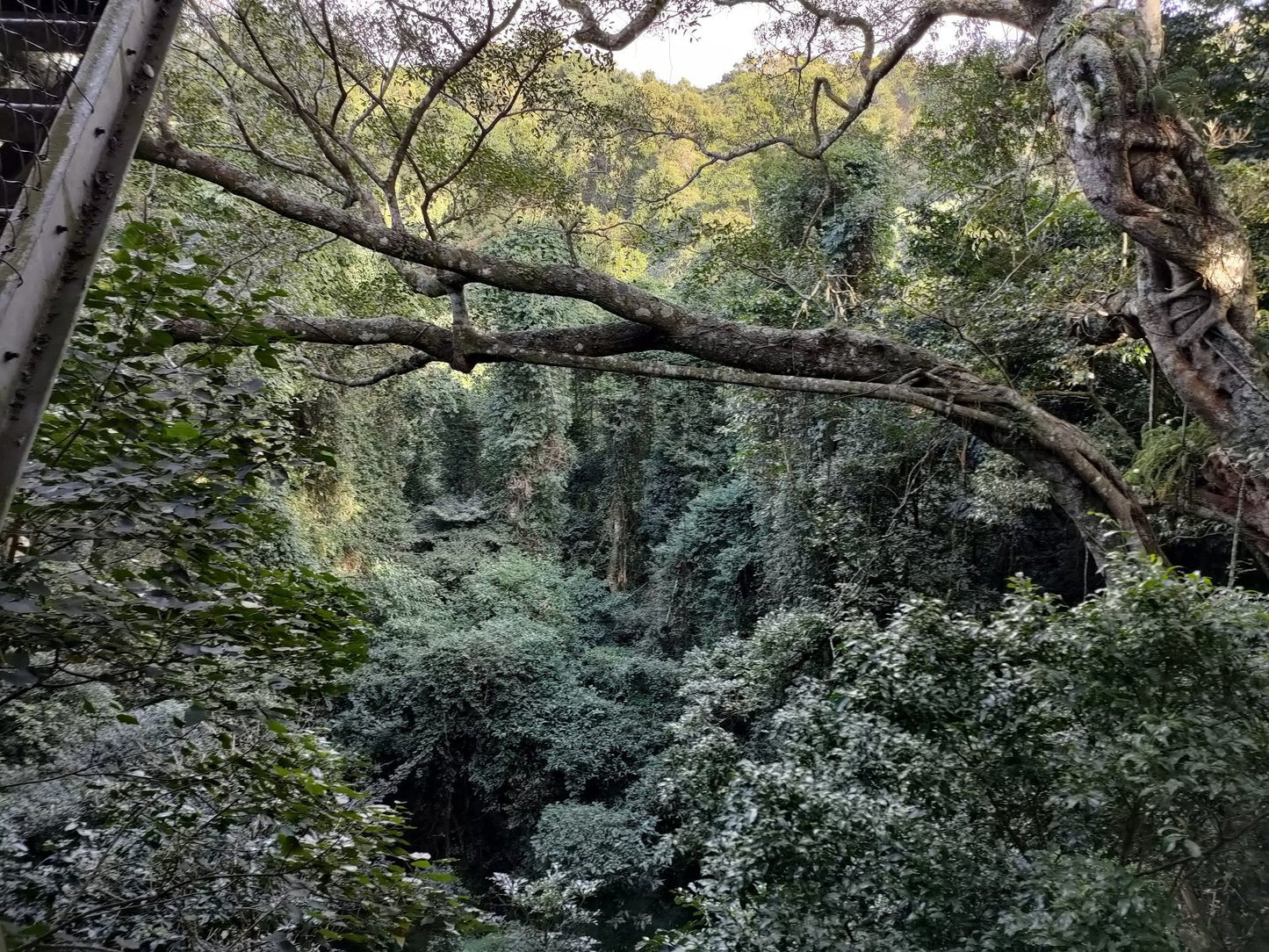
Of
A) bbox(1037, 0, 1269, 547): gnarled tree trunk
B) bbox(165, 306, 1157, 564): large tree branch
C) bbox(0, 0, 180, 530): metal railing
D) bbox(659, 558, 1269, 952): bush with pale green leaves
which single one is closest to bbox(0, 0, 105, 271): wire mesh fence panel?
bbox(0, 0, 180, 530): metal railing

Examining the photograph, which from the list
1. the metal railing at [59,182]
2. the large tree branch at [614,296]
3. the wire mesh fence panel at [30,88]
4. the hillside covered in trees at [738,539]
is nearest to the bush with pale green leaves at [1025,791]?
the hillside covered in trees at [738,539]

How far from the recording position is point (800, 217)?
9.94 meters

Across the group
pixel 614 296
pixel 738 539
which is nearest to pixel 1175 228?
pixel 614 296

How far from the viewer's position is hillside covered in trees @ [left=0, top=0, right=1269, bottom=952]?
6.42 ft

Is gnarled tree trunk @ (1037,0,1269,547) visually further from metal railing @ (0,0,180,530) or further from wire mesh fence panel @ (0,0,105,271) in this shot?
wire mesh fence panel @ (0,0,105,271)

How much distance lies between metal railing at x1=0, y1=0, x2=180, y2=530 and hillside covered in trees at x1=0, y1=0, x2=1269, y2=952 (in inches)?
16.5

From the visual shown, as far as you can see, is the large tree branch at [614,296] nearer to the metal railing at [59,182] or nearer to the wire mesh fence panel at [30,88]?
the wire mesh fence panel at [30,88]

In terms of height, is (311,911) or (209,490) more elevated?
(209,490)

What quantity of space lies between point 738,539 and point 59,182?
991cm

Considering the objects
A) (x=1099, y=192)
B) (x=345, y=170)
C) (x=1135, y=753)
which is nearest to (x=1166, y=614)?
(x=1135, y=753)

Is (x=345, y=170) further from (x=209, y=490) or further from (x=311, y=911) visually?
(x=311, y=911)

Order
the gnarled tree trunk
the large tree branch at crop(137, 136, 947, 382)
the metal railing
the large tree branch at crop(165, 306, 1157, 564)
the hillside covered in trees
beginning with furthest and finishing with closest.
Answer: the gnarled tree trunk < the large tree branch at crop(165, 306, 1157, 564) < the large tree branch at crop(137, 136, 947, 382) < the hillside covered in trees < the metal railing

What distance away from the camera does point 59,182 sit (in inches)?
41.5

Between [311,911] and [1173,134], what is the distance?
4685mm
